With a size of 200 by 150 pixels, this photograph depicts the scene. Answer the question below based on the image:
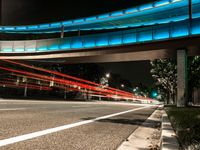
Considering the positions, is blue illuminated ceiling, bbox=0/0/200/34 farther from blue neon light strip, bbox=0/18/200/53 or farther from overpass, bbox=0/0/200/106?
blue neon light strip, bbox=0/18/200/53

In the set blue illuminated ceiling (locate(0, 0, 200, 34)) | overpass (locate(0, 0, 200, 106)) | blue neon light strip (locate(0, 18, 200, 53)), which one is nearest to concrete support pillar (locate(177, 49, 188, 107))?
overpass (locate(0, 0, 200, 106))

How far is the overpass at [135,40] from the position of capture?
36.8m

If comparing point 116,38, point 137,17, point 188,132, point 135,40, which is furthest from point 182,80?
point 188,132

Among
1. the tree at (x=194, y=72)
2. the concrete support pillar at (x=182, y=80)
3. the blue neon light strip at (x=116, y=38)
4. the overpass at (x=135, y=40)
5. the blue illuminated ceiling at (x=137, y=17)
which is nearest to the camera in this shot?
the concrete support pillar at (x=182, y=80)

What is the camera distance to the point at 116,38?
44.6m

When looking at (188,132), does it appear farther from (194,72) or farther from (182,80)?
(194,72)

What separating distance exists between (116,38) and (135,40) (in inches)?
153

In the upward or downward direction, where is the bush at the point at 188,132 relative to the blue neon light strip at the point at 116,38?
downward

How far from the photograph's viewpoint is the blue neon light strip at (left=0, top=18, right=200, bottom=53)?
123 ft

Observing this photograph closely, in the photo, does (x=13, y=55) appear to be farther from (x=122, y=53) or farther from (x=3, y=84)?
(x=122, y=53)

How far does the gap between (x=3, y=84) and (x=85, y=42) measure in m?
16.3


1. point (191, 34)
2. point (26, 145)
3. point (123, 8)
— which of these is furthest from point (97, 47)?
point (26, 145)

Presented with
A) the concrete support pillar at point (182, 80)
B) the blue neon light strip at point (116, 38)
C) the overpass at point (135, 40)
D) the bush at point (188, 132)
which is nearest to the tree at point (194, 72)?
the overpass at point (135, 40)

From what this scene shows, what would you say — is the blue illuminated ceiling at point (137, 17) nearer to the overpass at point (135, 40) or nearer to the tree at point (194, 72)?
the overpass at point (135, 40)
